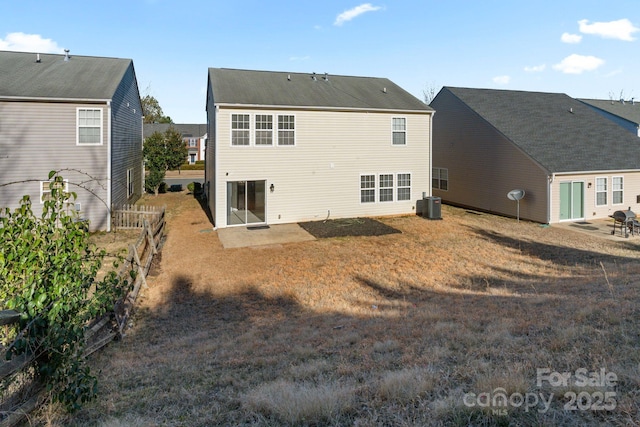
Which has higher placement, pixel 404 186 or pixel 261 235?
pixel 404 186

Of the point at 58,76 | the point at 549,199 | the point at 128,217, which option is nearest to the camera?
the point at 128,217

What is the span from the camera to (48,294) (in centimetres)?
367

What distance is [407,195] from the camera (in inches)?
880

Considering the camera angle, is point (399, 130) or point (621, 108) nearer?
point (399, 130)

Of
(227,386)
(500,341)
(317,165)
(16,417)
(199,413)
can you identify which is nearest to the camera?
(16,417)

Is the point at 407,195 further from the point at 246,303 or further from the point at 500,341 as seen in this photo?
the point at 500,341

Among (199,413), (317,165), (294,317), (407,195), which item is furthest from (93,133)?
(199,413)

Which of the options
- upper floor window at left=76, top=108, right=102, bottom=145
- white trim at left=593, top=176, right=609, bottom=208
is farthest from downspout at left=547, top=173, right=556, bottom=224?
upper floor window at left=76, top=108, right=102, bottom=145

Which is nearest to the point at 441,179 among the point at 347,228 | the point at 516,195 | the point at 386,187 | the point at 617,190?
the point at 516,195

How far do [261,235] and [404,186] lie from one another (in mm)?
9064

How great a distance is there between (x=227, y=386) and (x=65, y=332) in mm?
1902

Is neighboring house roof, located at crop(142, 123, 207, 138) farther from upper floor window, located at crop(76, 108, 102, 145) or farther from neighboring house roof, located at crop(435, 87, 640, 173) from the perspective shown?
neighboring house roof, located at crop(435, 87, 640, 173)

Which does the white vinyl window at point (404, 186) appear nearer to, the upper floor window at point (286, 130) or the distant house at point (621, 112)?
the upper floor window at point (286, 130)

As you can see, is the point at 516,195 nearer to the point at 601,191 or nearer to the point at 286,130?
the point at 601,191
